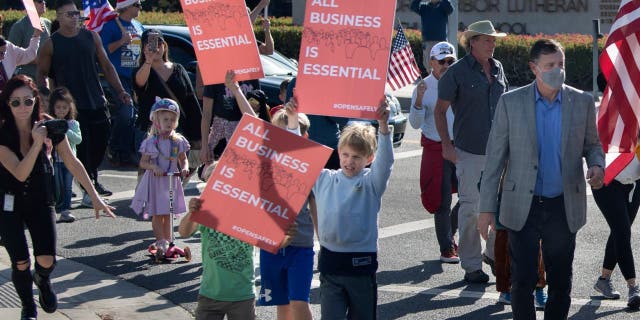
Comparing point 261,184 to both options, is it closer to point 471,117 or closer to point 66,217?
point 471,117

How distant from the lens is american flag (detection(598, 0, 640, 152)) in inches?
285

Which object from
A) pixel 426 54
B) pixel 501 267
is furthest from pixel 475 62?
pixel 426 54

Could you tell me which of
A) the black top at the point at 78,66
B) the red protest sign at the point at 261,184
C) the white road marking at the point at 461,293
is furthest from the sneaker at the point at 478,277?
the black top at the point at 78,66

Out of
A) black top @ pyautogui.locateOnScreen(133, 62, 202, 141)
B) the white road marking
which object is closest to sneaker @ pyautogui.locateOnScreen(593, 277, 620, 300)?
the white road marking

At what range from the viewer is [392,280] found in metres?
8.91

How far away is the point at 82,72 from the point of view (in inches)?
460

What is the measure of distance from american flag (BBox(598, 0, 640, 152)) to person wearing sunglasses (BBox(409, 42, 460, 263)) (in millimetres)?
2309

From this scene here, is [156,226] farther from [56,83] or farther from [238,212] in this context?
[238,212]

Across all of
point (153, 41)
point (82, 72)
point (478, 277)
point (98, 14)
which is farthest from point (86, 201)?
point (478, 277)

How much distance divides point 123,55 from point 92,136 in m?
1.95

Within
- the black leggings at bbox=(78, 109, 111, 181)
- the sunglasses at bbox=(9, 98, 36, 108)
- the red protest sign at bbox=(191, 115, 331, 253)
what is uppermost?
the sunglasses at bbox=(9, 98, 36, 108)

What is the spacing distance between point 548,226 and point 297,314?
4.86 ft

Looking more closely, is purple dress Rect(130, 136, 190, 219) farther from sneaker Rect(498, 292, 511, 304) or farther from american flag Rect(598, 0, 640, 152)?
american flag Rect(598, 0, 640, 152)

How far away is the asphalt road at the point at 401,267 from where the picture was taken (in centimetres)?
809
